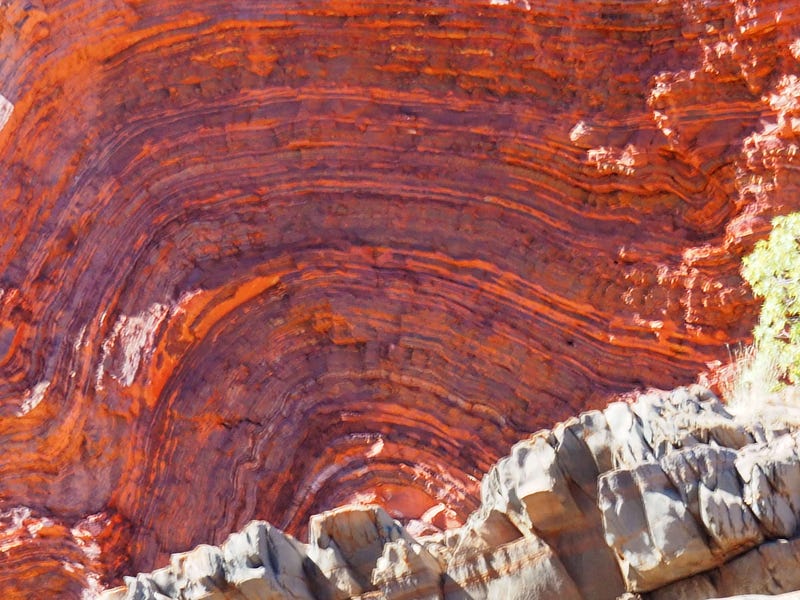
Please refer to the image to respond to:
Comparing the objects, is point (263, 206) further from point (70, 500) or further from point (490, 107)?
point (70, 500)

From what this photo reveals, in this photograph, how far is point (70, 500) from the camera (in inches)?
541

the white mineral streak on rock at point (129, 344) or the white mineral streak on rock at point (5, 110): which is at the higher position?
the white mineral streak on rock at point (5, 110)

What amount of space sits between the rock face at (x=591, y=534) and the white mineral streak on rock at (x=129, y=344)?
5993mm

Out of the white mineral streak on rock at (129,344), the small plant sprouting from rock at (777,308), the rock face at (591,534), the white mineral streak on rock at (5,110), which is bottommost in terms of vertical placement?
the rock face at (591,534)

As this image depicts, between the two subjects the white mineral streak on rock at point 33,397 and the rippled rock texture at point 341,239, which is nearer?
the rippled rock texture at point 341,239

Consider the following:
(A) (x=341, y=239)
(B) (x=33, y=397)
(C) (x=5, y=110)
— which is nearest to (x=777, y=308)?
(A) (x=341, y=239)

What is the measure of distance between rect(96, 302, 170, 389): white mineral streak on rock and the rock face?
236 inches

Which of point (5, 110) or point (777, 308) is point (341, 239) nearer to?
point (5, 110)

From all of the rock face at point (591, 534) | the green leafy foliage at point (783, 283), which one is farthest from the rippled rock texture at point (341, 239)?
the rock face at point (591, 534)

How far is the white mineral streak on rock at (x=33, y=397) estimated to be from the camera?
539 inches

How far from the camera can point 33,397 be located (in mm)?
13797

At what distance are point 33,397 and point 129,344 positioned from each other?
1259 millimetres

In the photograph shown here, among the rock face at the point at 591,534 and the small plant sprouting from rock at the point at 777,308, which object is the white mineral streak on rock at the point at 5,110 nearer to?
the rock face at the point at 591,534

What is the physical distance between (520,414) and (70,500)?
534 cm
